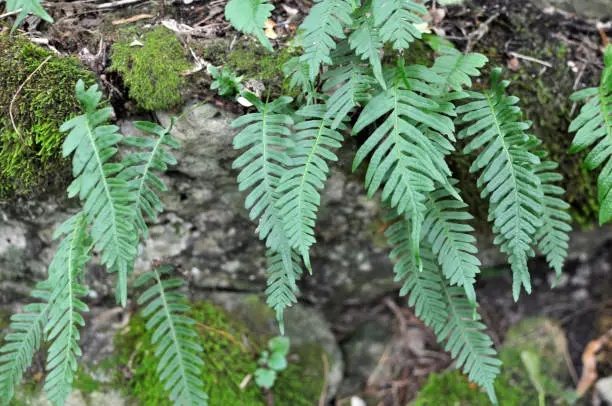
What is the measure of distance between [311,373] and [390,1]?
1.94 m

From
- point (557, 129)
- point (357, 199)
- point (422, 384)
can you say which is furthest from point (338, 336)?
point (557, 129)

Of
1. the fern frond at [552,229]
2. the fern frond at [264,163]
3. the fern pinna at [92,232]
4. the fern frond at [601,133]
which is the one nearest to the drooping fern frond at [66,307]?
the fern pinna at [92,232]

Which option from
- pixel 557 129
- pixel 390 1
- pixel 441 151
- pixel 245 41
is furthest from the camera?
pixel 557 129

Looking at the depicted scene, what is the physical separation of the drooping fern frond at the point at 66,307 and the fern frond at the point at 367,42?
1221mm

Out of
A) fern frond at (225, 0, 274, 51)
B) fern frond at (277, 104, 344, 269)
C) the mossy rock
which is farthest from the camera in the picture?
the mossy rock

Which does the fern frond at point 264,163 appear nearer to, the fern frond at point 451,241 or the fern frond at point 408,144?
the fern frond at point 408,144

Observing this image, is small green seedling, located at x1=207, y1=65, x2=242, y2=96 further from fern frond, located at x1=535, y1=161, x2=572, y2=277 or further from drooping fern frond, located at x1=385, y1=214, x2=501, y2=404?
fern frond, located at x1=535, y1=161, x2=572, y2=277

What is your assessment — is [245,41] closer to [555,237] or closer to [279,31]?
[279,31]

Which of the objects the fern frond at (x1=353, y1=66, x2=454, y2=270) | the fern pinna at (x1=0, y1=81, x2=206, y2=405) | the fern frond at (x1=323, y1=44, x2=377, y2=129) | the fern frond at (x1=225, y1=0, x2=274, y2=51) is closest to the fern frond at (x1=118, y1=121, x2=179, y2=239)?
the fern pinna at (x1=0, y1=81, x2=206, y2=405)

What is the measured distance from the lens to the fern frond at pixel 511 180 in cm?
186

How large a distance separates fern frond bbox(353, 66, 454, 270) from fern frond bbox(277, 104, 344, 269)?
14 centimetres

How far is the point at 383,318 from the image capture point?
3.04m

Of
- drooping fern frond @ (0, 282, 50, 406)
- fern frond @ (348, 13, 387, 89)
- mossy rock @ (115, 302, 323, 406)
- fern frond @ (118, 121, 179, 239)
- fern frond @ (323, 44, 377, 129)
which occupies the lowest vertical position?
mossy rock @ (115, 302, 323, 406)

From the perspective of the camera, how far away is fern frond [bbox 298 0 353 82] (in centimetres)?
174
